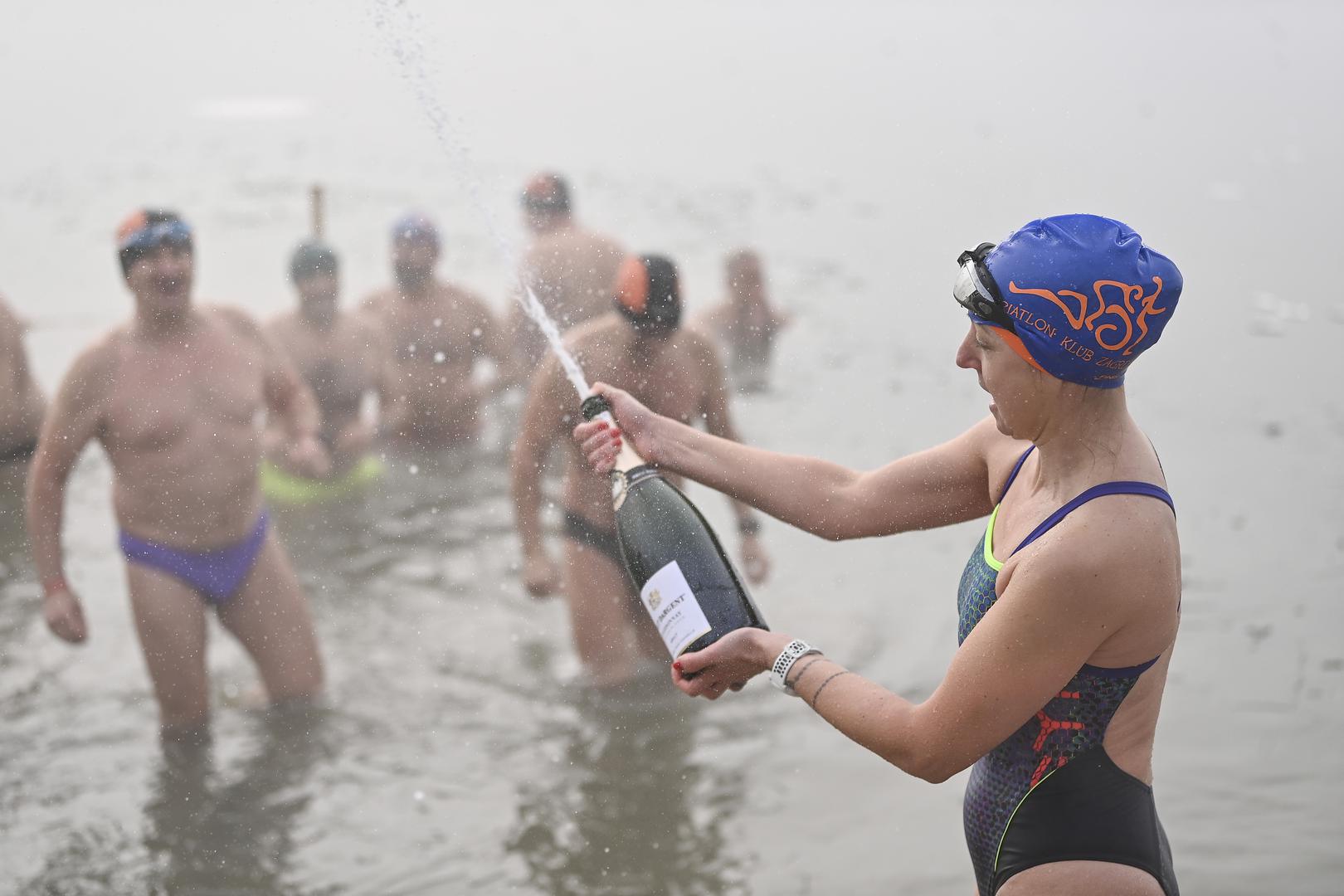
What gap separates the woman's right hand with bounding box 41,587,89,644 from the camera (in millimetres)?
4926

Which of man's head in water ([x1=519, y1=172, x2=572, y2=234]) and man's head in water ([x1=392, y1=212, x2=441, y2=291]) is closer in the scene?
man's head in water ([x1=392, y1=212, x2=441, y2=291])

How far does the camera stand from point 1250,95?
19.9 m

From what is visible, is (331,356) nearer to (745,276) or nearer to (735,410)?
(745,276)

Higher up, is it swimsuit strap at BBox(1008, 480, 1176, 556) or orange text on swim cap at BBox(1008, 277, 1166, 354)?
orange text on swim cap at BBox(1008, 277, 1166, 354)

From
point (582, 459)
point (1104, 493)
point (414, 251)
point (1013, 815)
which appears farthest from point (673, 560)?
point (414, 251)

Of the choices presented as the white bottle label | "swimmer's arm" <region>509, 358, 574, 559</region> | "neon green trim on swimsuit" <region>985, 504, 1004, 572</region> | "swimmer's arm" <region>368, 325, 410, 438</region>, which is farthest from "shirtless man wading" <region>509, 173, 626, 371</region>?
"neon green trim on swimsuit" <region>985, 504, 1004, 572</region>

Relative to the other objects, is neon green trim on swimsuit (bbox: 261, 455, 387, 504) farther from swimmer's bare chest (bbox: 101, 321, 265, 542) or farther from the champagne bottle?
the champagne bottle

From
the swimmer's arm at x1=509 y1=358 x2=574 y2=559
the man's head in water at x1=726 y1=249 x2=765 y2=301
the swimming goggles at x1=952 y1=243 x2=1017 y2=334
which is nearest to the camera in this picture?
the swimming goggles at x1=952 y1=243 x2=1017 y2=334

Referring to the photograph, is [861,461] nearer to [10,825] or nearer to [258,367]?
[258,367]

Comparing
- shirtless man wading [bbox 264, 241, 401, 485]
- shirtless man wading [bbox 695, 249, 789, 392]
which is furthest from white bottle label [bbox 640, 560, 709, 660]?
shirtless man wading [bbox 695, 249, 789, 392]

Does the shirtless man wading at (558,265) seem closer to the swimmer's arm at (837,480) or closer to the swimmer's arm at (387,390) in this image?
the swimmer's arm at (387,390)

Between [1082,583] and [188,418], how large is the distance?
13.2 ft

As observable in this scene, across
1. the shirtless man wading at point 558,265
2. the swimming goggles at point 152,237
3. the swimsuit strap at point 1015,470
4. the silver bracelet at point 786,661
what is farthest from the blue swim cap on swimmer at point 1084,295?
the shirtless man wading at point 558,265

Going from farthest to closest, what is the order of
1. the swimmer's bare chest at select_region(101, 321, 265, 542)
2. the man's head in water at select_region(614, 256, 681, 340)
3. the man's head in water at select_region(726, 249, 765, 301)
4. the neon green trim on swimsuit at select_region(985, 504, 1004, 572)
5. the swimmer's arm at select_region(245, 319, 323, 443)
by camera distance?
the man's head in water at select_region(726, 249, 765, 301) → the swimmer's arm at select_region(245, 319, 323, 443) → the man's head in water at select_region(614, 256, 681, 340) → the swimmer's bare chest at select_region(101, 321, 265, 542) → the neon green trim on swimsuit at select_region(985, 504, 1004, 572)
